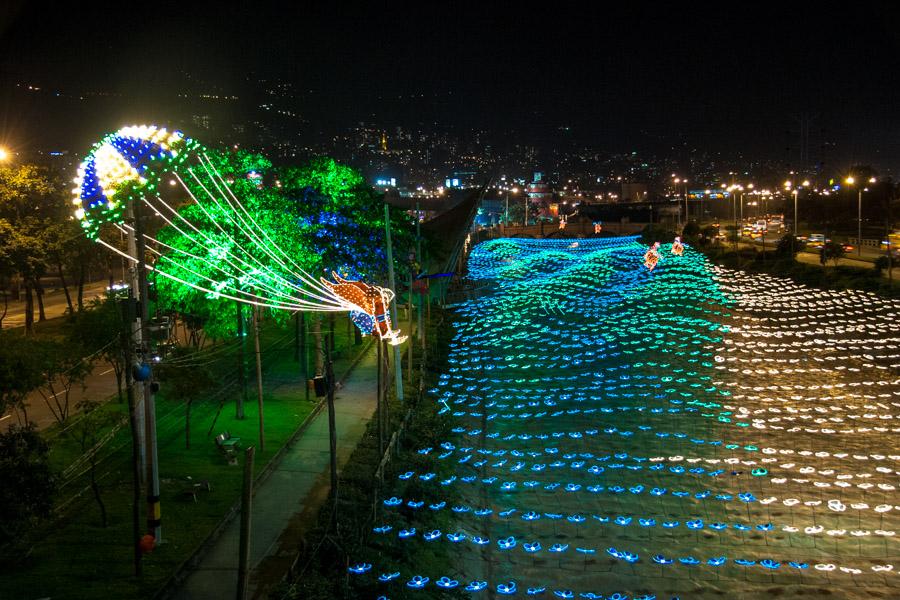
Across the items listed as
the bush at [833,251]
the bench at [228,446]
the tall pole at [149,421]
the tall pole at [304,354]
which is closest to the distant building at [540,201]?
the bush at [833,251]

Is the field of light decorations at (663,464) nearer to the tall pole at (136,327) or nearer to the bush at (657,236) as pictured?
the tall pole at (136,327)

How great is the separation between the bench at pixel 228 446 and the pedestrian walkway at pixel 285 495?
73cm

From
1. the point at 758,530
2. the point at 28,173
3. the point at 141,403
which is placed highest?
the point at 28,173

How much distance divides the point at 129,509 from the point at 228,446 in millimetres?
2933

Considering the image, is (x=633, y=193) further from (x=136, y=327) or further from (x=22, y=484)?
(x=22, y=484)

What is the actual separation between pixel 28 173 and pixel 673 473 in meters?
20.3

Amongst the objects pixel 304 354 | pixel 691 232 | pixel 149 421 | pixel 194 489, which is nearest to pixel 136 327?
pixel 149 421

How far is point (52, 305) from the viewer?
3678 centimetres

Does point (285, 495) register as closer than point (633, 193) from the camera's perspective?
Yes

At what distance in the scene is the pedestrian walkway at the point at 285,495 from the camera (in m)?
10.8

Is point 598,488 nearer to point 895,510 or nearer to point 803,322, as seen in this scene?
point 895,510

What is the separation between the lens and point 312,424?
60.7 ft

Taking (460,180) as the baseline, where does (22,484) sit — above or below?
below

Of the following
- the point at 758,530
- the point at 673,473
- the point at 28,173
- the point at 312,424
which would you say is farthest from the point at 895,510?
the point at 28,173
